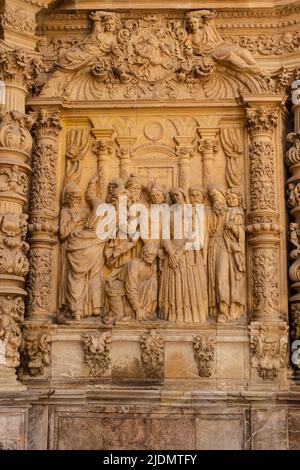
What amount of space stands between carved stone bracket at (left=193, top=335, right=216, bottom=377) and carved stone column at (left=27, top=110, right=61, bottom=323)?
178cm

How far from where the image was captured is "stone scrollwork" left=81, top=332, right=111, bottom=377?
24.1 ft

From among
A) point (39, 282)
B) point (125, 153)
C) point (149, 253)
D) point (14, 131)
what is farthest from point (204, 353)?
point (14, 131)

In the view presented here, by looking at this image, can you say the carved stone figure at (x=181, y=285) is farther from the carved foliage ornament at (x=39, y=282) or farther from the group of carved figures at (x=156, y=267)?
the carved foliage ornament at (x=39, y=282)

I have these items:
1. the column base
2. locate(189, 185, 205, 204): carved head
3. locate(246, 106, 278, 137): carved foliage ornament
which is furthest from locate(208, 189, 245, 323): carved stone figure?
the column base

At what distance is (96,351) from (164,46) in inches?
152

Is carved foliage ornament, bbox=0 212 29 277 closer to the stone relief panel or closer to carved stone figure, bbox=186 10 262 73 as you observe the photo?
the stone relief panel

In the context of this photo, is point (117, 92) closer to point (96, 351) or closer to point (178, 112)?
point (178, 112)

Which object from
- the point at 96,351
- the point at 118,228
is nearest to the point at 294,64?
the point at 118,228

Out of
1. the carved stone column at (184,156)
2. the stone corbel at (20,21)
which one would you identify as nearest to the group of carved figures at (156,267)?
the carved stone column at (184,156)

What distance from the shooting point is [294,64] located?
25.8 feet

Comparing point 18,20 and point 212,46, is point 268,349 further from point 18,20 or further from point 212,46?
point 18,20

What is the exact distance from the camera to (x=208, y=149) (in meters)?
7.88

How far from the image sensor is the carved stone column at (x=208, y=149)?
7836mm

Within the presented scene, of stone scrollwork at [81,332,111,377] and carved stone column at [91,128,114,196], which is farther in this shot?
carved stone column at [91,128,114,196]
